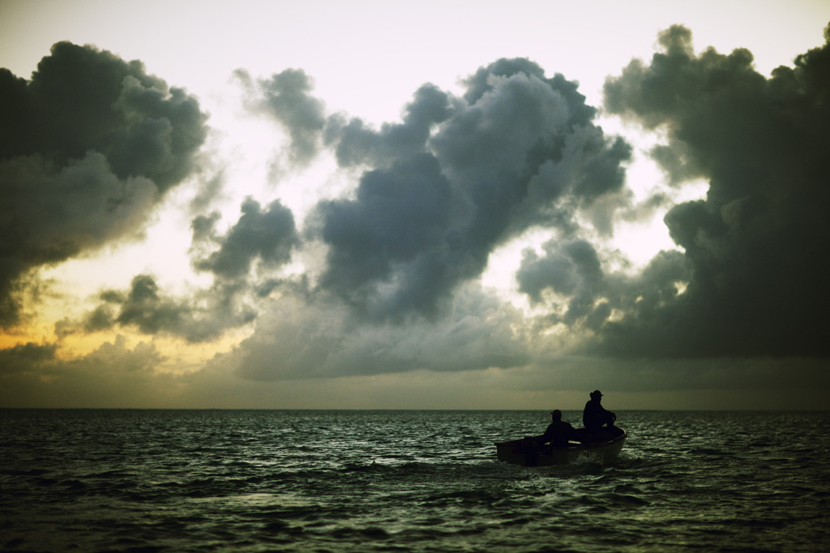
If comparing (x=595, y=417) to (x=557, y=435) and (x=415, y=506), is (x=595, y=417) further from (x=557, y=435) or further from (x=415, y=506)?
(x=415, y=506)

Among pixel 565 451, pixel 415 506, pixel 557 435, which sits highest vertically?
pixel 557 435

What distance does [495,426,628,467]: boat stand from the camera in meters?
30.0

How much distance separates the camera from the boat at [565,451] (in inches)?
1182

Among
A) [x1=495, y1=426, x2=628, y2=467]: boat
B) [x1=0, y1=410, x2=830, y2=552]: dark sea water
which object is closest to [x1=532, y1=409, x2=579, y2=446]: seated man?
[x1=495, y1=426, x2=628, y2=467]: boat

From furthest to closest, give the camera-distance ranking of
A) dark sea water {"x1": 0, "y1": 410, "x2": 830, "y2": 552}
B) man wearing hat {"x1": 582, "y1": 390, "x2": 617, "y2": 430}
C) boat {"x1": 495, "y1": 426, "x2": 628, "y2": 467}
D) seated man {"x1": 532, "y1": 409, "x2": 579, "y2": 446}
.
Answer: man wearing hat {"x1": 582, "y1": 390, "x2": 617, "y2": 430} < seated man {"x1": 532, "y1": 409, "x2": 579, "y2": 446} < boat {"x1": 495, "y1": 426, "x2": 628, "y2": 467} < dark sea water {"x1": 0, "y1": 410, "x2": 830, "y2": 552}

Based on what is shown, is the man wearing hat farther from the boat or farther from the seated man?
the seated man

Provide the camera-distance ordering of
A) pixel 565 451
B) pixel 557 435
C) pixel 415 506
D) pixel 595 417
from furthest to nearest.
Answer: pixel 595 417
pixel 557 435
pixel 565 451
pixel 415 506

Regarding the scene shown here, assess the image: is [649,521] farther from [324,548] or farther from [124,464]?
[124,464]

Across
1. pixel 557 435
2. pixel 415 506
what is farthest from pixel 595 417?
pixel 415 506

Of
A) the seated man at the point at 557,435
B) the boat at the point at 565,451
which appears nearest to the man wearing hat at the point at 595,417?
the boat at the point at 565,451

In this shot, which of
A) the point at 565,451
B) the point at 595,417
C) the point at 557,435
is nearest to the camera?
the point at 565,451

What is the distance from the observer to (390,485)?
88.5 ft

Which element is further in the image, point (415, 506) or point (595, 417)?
point (595, 417)

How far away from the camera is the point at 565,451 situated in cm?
3055
